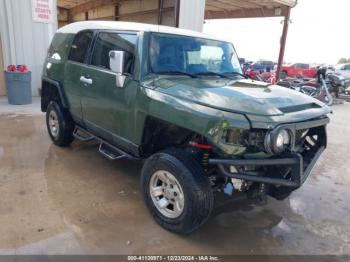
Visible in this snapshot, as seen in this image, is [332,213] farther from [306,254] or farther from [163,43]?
[163,43]

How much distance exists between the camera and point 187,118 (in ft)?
8.84

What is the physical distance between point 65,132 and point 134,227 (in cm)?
244

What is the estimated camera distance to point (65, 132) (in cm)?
488

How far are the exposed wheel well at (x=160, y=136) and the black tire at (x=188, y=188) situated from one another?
10.2 inches

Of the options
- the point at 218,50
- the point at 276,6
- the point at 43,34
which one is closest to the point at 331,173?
the point at 218,50

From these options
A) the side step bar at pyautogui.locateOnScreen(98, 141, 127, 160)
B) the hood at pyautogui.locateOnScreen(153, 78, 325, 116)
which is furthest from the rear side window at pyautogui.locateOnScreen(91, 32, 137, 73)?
the side step bar at pyautogui.locateOnScreen(98, 141, 127, 160)

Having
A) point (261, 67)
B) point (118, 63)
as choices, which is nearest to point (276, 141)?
point (118, 63)

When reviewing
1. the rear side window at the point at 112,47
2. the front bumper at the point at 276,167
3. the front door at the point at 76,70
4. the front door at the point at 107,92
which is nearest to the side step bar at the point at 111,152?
the front door at the point at 107,92

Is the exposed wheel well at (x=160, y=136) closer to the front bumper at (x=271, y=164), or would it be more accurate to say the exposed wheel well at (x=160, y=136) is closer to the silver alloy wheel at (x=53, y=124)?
the front bumper at (x=271, y=164)

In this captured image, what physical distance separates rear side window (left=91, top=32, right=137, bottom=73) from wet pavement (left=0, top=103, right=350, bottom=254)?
1515mm

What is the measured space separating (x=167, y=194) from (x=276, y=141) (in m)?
1.20

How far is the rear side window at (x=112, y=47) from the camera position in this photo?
341 cm

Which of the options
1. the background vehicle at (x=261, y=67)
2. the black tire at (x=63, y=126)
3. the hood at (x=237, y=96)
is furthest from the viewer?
the background vehicle at (x=261, y=67)

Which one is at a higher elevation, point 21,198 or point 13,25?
point 13,25
